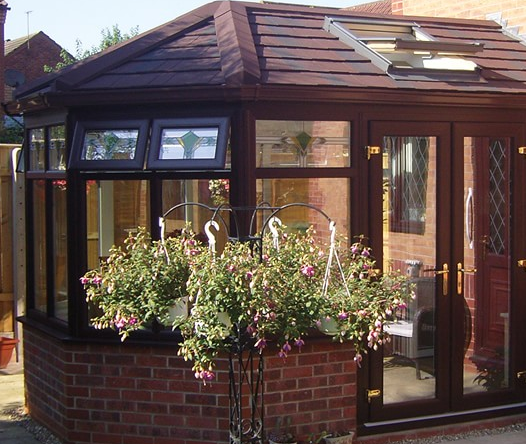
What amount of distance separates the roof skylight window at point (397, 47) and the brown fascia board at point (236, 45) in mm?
840

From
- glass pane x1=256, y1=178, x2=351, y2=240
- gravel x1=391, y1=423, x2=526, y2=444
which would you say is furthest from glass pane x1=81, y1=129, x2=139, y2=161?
gravel x1=391, y1=423, x2=526, y2=444

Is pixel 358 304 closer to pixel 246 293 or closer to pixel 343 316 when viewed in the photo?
pixel 343 316

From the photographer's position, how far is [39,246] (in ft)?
25.8

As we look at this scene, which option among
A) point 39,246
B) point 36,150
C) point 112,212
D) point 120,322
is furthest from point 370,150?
point 39,246

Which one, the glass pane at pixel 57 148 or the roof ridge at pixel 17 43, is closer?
the glass pane at pixel 57 148

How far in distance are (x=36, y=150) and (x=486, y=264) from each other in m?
3.84

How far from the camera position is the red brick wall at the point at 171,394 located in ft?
21.1

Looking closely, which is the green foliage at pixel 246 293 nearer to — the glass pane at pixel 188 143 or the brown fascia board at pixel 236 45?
the glass pane at pixel 188 143

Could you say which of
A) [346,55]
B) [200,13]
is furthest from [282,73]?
[200,13]

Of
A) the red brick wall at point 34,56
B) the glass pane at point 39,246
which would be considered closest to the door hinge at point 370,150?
the glass pane at point 39,246

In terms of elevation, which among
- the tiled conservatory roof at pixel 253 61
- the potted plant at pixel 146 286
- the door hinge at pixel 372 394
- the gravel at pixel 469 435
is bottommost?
the gravel at pixel 469 435

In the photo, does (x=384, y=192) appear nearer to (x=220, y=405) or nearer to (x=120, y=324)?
(x=220, y=405)

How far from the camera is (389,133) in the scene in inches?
269

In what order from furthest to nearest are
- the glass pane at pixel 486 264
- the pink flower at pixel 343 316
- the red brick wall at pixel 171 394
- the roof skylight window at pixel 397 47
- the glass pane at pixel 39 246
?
1. the glass pane at pixel 39 246
2. the glass pane at pixel 486 264
3. the roof skylight window at pixel 397 47
4. the red brick wall at pixel 171 394
5. the pink flower at pixel 343 316
